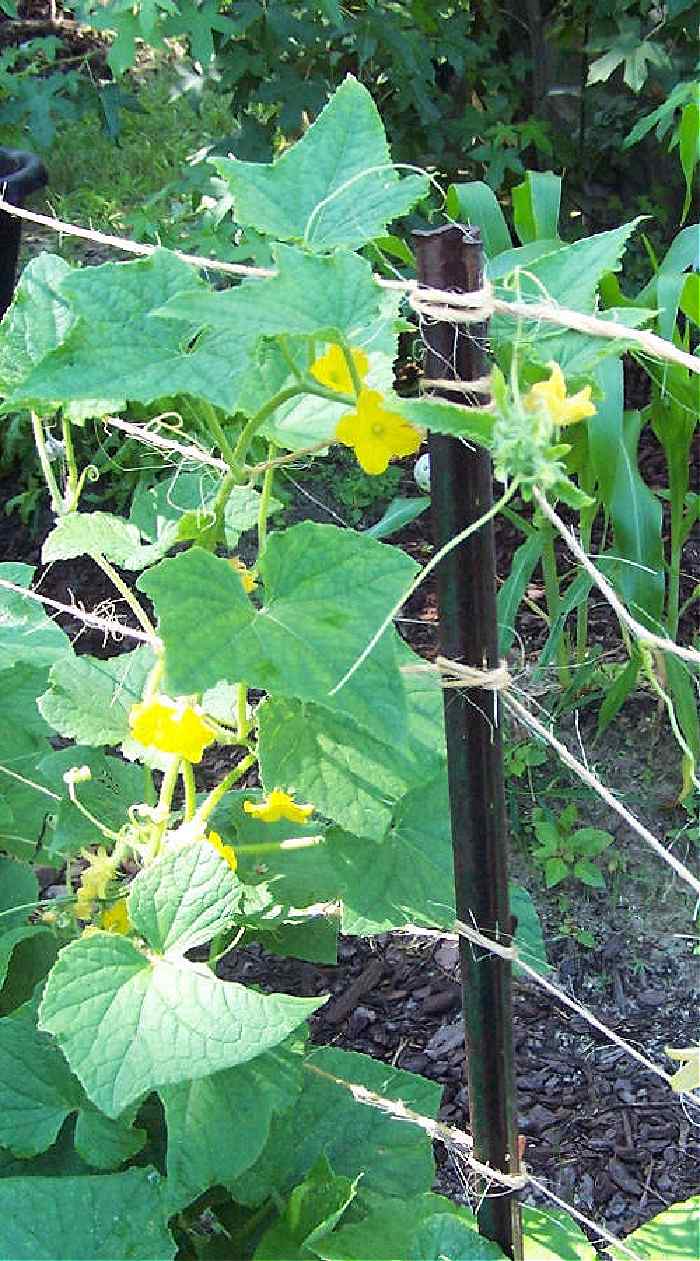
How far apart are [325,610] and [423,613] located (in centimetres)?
170

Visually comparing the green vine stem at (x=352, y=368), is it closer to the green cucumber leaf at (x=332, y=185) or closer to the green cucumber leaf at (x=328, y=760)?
the green cucumber leaf at (x=332, y=185)

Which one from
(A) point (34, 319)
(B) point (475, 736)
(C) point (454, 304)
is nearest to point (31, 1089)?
(B) point (475, 736)

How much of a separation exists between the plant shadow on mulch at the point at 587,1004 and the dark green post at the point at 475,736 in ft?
1.45

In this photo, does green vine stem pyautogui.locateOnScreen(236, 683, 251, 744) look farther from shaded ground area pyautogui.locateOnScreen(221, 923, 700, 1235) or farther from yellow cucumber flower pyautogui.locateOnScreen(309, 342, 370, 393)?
shaded ground area pyautogui.locateOnScreen(221, 923, 700, 1235)

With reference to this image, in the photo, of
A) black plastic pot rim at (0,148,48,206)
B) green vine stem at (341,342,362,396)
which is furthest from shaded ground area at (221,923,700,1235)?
black plastic pot rim at (0,148,48,206)

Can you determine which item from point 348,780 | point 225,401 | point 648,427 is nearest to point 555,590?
point 648,427

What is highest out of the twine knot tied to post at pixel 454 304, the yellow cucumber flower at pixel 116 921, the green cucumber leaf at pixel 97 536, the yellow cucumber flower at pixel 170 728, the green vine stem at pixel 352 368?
the twine knot tied to post at pixel 454 304

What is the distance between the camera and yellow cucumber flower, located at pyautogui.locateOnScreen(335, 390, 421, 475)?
0.84 m

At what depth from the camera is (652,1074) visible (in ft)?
5.77

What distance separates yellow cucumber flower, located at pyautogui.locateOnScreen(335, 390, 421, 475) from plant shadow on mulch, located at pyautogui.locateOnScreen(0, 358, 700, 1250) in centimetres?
92

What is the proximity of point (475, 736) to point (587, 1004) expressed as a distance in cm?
97

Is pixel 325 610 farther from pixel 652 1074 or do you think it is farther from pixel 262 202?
pixel 652 1074

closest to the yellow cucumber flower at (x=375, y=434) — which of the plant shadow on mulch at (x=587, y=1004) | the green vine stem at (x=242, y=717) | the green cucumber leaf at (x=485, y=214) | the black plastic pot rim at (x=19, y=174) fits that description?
the green vine stem at (x=242, y=717)

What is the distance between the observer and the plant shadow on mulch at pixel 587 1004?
1641 millimetres
